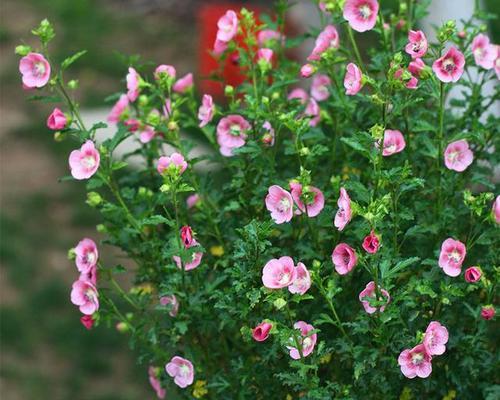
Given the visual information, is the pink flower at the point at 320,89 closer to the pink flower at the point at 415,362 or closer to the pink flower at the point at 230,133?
the pink flower at the point at 230,133

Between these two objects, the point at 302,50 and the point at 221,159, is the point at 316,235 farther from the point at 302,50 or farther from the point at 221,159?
the point at 302,50

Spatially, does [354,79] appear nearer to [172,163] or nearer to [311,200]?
[311,200]

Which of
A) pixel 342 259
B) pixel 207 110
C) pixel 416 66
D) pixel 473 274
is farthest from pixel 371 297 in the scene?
pixel 207 110

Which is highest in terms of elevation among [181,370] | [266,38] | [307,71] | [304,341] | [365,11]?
[365,11]

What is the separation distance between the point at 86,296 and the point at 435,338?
2.25 ft

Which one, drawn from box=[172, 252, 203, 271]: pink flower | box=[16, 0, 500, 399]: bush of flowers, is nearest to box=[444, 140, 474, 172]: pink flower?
box=[16, 0, 500, 399]: bush of flowers

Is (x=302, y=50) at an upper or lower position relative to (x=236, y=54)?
lower

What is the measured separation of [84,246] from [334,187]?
507 millimetres

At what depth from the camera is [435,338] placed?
68.2 inches

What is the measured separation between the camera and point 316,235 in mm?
1909

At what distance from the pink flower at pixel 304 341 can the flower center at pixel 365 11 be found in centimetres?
59

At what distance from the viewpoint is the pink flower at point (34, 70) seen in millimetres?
1981

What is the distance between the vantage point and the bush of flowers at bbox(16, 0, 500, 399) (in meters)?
1.75

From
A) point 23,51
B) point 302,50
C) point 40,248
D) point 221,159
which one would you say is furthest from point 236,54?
point 302,50
